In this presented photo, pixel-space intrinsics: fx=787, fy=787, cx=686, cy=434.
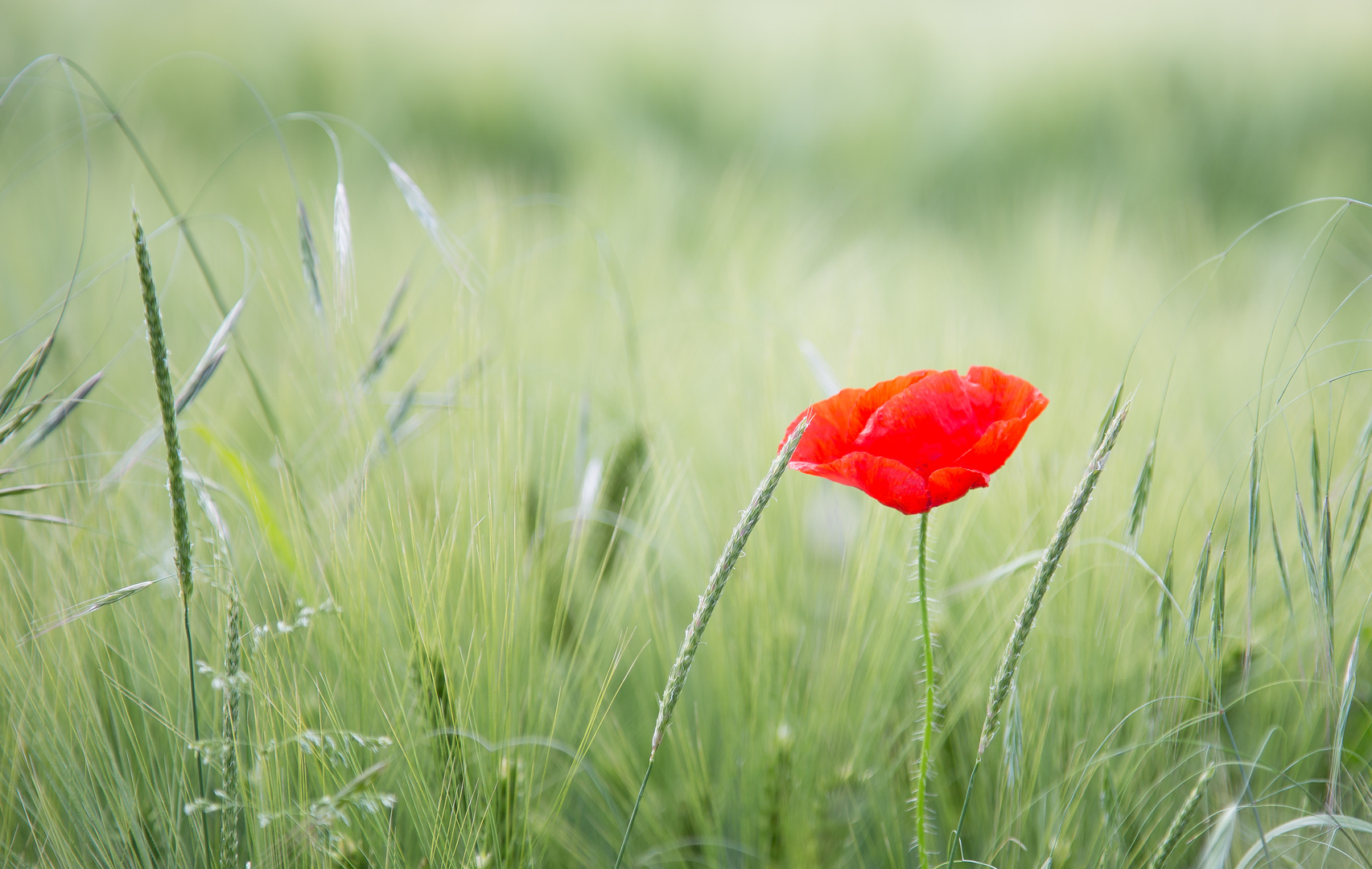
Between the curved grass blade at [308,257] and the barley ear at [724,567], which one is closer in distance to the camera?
the barley ear at [724,567]

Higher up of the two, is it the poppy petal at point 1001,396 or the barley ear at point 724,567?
the poppy petal at point 1001,396

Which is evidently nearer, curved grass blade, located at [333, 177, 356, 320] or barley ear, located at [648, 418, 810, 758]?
barley ear, located at [648, 418, 810, 758]

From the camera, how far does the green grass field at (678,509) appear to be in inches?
9.6

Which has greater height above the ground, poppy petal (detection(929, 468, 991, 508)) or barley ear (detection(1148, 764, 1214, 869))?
poppy petal (detection(929, 468, 991, 508))

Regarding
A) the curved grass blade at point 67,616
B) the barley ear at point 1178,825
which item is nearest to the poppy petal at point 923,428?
the barley ear at point 1178,825

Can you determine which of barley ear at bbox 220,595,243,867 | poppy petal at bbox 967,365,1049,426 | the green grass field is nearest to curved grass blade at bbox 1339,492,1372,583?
the green grass field

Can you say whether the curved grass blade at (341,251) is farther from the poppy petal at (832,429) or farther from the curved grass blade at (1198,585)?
the curved grass blade at (1198,585)

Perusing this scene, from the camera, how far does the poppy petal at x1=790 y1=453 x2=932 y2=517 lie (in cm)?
19

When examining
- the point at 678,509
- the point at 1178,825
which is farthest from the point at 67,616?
the point at 1178,825

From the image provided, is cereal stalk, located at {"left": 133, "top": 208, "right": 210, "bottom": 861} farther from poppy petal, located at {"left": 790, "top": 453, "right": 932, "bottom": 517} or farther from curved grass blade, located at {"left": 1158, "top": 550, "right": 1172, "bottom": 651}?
curved grass blade, located at {"left": 1158, "top": 550, "right": 1172, "bottom": 651}

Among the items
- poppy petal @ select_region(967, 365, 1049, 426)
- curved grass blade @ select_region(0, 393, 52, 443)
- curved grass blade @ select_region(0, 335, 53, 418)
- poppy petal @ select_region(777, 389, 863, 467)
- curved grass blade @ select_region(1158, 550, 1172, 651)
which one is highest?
poppy petal @ select_region(967, 365, 1049, 426)

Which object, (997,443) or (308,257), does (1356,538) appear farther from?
(308,257)

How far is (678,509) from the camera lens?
343 millimetres

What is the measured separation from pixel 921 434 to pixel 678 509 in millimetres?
159
